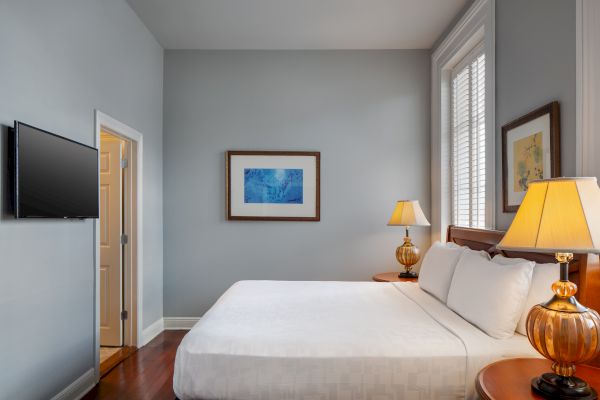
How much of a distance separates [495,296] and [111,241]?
3.16 meters

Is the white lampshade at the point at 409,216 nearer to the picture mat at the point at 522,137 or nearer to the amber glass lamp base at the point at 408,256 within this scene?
the amber glass lamp base at the point at 408,256

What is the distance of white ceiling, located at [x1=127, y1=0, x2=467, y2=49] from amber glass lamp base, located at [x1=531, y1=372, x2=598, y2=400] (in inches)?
120

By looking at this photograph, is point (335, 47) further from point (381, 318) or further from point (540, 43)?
point (381, 318)

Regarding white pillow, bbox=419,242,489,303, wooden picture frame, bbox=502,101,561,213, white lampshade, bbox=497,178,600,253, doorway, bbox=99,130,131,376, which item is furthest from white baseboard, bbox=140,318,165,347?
white lampshade, bbox=497,178,600,253

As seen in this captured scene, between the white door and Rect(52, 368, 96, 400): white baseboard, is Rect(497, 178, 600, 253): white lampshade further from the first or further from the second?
the white door

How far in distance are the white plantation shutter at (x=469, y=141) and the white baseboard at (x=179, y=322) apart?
9.54 ft

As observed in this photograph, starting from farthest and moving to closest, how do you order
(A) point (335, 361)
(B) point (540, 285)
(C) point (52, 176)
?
(C) point (52, 176), (B) point (540, 285), (A) point (335, 361)

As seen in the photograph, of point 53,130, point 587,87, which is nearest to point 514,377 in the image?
point 587,87

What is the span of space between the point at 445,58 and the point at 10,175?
3.63 meters

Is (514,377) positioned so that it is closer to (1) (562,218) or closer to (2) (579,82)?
(1) (562,218)

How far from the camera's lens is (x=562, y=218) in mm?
1384

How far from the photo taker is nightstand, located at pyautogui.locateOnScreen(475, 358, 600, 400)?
55.9 inches

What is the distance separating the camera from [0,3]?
1986 mm

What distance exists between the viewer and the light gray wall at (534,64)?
82.4 inches
